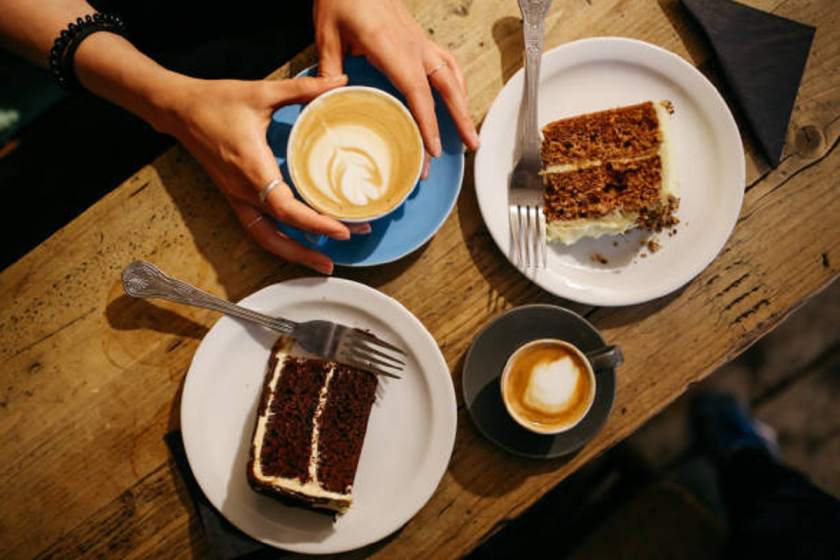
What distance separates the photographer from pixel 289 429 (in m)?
1.82

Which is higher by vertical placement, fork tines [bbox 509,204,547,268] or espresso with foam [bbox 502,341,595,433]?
fork tines [bbox 509,204,547,268]

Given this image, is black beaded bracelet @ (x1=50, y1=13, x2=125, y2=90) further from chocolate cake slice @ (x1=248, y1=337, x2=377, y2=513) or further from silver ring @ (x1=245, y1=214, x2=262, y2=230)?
chocolate cake slice @ (x1=248, y1=337, x2=377, y2=513)

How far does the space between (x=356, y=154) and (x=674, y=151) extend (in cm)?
112

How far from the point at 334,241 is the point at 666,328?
119cm

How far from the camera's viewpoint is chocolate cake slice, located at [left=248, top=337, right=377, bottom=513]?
1.78 meters

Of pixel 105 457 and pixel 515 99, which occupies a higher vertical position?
pixel 515 99

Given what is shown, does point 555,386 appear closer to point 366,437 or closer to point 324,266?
point 366,437

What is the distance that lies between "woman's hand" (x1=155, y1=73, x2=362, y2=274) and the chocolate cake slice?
1.16 feet

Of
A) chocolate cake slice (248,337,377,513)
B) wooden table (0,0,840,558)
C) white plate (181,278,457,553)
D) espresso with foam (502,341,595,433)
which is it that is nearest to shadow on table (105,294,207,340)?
wooden table (0,0,840,558)

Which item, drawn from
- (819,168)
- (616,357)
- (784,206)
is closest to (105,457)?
(616,357)

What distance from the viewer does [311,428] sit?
184cm

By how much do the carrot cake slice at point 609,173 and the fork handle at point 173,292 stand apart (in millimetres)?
980

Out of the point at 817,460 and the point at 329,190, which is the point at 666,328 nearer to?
the point at 329,190

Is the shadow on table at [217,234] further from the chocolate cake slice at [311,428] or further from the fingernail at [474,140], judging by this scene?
the fingernail at [474,140]
